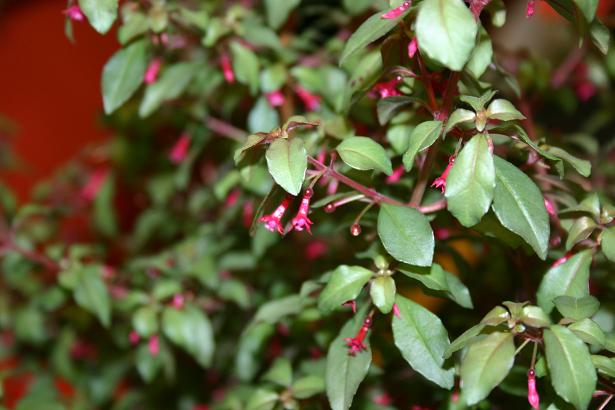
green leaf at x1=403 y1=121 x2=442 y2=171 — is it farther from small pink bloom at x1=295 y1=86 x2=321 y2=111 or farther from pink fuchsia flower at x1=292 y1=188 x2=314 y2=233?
small pink bloom at x1=295 y1=86 x2=321 y2=111

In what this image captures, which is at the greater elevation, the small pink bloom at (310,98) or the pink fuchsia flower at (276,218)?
the pink fuchsia flower at (276,218)

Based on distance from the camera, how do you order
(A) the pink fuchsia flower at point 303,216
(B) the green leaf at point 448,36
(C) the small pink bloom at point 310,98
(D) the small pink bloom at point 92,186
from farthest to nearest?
(D) the small pink bloom at point 92,186 < (C) the small pink bloom at point 310,98 < (A) the pink fuchsia flower at point 303,216 < (B) the green leaf at point 448,36

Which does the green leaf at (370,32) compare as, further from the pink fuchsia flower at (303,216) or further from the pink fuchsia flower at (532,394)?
the pink fuchsia flower at (532,394)

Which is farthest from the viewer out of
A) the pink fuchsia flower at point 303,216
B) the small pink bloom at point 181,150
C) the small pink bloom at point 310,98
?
the small pink bloom at point 181,150

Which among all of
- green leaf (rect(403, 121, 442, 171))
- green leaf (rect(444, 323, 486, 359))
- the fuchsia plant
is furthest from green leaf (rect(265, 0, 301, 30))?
green leaf (rect(444, 323, 486, 359))

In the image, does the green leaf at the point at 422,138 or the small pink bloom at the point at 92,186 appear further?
the small pink bloom at the point at 92,186

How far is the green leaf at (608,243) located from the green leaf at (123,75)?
0.48 meters

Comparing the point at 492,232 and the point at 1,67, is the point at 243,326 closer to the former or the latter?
the point at 492,232

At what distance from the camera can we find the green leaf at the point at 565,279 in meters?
0.57

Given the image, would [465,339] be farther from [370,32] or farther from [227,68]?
[227,68]

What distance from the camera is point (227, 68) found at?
802 mm

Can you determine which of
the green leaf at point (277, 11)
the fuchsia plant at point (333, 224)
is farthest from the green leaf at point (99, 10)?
the green leaf at point (277, 11)

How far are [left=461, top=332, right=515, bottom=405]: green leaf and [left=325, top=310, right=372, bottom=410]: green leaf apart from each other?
114 mm

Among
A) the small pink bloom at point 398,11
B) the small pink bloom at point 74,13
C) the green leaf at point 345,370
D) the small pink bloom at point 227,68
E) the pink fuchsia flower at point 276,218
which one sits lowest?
the green leaf at point 345,370
